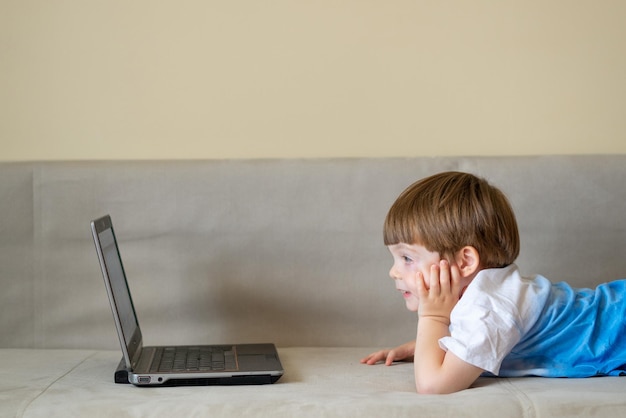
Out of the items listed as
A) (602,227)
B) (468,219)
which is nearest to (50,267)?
(468,219)

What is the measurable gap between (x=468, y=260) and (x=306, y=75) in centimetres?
74

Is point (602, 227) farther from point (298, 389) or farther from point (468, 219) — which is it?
point (298, 389)

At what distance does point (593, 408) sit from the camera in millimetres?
1320

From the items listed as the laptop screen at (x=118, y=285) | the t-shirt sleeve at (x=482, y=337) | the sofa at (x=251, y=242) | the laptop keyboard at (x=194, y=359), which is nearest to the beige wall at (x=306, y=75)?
the sofa at (x=251, y=242)

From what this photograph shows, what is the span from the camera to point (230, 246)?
6.36 feet

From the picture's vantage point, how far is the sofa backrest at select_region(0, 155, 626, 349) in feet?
6.32

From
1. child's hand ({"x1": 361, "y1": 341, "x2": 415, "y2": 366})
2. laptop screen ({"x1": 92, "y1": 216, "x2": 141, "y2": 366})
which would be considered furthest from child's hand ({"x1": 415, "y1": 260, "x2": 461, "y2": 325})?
laptop screen ({"x1": 92, "y1": 216, "x2": 141, "y2": 366})

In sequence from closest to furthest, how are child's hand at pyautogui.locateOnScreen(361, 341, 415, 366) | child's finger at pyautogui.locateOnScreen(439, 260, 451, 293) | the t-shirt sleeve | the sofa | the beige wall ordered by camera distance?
the t-shirt sleeve
child's finger at pyautogui.locateOnScreen(439, 260, 451, 293)
child's hand at pyautogui.locateOnScreen(361, 341, 415, 366)
the sofa
the beige wall

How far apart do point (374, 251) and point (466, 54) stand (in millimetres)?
561

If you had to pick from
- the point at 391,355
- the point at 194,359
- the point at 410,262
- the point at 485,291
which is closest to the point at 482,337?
the point at 485,291

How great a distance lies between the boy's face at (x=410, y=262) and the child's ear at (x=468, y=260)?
0.13ft

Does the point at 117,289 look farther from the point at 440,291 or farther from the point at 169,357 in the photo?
the point at 440,291

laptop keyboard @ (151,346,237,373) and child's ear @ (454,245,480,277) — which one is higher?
child's ear @ (454,245,480,277)

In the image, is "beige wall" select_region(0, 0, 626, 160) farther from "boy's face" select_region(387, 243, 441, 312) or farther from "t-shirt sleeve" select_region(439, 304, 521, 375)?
"t-shirt sleeve" select_region(439, 304, 521, 375)
